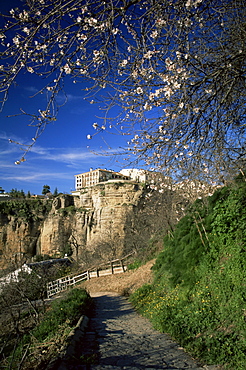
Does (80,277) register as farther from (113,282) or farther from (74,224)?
(74,224)

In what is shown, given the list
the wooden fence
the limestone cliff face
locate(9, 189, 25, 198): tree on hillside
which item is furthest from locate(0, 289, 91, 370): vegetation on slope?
locate(9, 189, 25, 198): tree on hillside

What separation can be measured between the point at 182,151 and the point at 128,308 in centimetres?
690

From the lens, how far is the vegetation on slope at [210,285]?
4.37m

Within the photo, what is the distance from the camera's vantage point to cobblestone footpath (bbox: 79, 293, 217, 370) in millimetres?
4055

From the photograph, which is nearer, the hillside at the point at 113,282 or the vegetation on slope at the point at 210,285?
the vegetation on slope at the point at 210,285

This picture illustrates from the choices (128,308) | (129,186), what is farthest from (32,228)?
(128,308)

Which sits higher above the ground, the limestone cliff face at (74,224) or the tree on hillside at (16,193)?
the tree on hillside at (16,193)

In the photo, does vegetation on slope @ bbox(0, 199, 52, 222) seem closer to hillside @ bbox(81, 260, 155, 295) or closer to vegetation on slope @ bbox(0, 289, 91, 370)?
hillside @ bbox(81, 260, 155, 295)

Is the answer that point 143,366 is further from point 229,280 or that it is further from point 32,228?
point 32,228

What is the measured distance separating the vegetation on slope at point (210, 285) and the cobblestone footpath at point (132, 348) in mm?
243

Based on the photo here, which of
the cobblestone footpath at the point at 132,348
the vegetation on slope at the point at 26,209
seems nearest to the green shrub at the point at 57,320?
the cobblestone footpath at the point at 132,348

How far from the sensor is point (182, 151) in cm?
510

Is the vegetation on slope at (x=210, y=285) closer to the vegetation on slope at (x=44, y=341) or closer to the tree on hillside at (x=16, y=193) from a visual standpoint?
the vegetation on slope at (x=44, y=341)

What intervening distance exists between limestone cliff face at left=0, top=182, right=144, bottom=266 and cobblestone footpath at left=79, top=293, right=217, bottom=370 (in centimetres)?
2497
